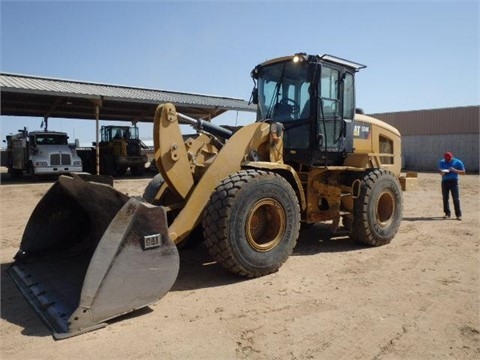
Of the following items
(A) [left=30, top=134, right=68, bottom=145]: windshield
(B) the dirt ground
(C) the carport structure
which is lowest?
(B) the dirt ground

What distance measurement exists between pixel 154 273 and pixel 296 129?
3.24 metres

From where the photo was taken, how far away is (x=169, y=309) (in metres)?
3.75

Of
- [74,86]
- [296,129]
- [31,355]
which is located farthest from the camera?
[74,86]

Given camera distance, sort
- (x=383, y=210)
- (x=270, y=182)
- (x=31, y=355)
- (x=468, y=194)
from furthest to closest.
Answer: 1. (x=468, y=194)
2. (x=383, y=210)
3. (x=270, y=182)
4. (x=31, y=355)

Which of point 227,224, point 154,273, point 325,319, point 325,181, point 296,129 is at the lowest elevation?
point 325,319

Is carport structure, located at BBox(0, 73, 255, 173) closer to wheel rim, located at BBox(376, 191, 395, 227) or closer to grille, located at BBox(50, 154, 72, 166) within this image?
grille, located at BBox(50, 154, 72, 166)

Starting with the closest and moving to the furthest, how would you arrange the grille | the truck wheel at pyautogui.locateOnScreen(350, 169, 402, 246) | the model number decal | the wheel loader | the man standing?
the wheel loader < the truck wheel at pyautogui.locateOnScreen(350, 169, 402, 246) < the model number decal < the man standing < the grille

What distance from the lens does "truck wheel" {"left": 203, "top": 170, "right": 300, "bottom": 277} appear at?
4258 mm

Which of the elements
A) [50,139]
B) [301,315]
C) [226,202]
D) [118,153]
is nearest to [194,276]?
[226,202]

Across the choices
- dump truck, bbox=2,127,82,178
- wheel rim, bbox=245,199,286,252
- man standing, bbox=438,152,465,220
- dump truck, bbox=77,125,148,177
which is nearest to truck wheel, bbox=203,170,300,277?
wheel rim, bbox=245,199,286,252

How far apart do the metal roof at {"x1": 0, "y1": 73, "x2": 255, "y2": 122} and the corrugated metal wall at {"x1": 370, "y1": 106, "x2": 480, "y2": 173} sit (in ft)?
45.0

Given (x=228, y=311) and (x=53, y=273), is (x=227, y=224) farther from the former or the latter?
(x=53, y=273)

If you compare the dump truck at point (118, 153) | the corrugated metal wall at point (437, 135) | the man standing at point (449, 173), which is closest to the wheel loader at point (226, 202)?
the man standing at point (449, 173)

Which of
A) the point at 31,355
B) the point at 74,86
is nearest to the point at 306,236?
the point at 31,355
